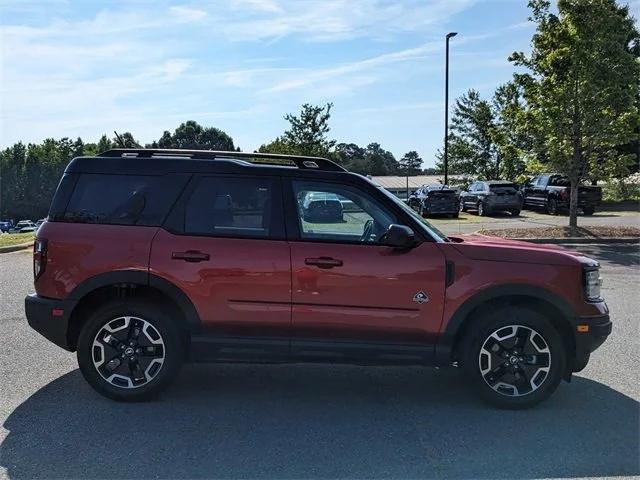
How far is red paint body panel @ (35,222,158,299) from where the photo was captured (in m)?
4.71

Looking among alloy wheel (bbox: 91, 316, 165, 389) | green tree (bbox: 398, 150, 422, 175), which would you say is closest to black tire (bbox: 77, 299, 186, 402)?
alloy wheel (bbox: 91, 316, 165, 389)

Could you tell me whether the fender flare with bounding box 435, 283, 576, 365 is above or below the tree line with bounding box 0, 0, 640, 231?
below

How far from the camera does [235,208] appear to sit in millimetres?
4816

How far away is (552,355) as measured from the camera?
466 centimetres

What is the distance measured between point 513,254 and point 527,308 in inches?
17.2

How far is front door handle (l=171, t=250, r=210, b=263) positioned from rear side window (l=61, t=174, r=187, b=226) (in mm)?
328

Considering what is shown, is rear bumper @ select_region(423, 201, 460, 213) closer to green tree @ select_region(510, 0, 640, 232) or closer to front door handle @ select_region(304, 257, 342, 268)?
green tree @ select_region(510, 0, 640, 232)

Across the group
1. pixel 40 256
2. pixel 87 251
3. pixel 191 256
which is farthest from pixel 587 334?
pixel 40 256

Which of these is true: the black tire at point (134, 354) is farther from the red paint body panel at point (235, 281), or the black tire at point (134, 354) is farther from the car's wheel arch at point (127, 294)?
the red paint body panel at point (235, 281)

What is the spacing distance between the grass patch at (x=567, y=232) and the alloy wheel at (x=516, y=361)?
13035 millimetres

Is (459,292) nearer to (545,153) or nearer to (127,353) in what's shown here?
(127,353)

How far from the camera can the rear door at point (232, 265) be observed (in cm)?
461

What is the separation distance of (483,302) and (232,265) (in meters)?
1.93

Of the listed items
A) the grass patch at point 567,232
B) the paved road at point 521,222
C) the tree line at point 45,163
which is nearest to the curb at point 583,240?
the grass patch at point 567,232
